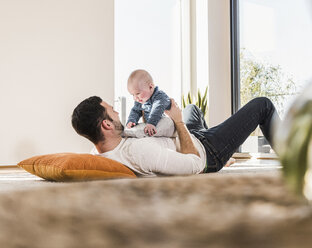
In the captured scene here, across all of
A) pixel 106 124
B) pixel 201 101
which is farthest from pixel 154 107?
pixel 201 101

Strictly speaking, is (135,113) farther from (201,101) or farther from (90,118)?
(201,101)

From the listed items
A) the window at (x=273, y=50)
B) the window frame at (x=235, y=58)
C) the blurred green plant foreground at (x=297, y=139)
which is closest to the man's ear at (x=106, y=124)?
the blurred green plant foreground at (x=297, y=139)

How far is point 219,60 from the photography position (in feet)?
15.1

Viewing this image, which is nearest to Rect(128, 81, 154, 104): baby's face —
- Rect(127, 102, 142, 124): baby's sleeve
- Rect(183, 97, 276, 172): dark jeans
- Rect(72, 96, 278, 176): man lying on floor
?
Rect(127, 102, 142, 124): baby's sleeve

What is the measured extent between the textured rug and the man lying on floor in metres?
1.30

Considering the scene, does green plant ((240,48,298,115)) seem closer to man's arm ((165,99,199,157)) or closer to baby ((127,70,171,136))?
baby ((127,70,171,136))

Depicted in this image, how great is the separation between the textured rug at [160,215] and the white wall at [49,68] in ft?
10.7

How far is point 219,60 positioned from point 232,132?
2.73 m

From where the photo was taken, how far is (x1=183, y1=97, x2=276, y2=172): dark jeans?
1951mm

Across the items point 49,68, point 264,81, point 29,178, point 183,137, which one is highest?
point 49,68

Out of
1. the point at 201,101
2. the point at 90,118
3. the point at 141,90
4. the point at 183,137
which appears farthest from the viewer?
the point at 201,101

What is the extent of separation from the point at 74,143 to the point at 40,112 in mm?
431

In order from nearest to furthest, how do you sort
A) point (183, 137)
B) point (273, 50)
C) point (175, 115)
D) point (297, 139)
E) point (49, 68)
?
point (297, 139) → point (183, 137) → point (175, 115) → point (49, 68) → point (273, 50)

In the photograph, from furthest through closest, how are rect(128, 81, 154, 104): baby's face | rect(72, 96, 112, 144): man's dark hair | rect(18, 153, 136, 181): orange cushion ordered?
rect(128, 81, 154, 104): baby's face → rect(72, 96, 112, 144): man's dark hair → rect(18, 153, 136, 181): orange cushion
